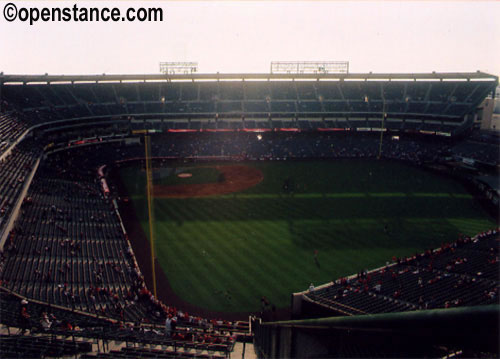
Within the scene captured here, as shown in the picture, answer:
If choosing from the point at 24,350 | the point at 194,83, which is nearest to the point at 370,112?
the point at 194,83

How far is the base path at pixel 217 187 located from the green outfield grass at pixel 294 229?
1.53 m

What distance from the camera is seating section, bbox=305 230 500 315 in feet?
53.3

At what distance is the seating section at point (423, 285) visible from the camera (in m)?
16.2

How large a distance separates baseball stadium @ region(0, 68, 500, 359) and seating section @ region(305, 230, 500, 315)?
14 cm

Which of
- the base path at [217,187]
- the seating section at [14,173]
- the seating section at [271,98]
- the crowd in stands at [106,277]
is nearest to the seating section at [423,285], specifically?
the crowd in stands at [106,277]

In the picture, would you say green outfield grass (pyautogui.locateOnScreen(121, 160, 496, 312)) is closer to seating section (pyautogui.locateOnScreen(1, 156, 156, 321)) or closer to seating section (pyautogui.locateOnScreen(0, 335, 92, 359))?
seating section (pyautogui.locateOnScreen(1, 156, 156, 321))

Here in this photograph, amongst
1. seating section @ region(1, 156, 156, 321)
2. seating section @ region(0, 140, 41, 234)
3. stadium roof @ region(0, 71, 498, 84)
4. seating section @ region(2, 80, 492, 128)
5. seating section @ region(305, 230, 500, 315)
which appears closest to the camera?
seating section @ region(305, 230, 500, 315)

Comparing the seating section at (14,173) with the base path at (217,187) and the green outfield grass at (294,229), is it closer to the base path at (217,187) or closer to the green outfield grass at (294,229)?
the green outfield grass at (294,229)

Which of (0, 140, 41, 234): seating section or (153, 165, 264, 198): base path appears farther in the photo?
(153, 165, 264, 198): base path

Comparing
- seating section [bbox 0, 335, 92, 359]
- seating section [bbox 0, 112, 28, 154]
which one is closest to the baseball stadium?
seating section [bbox 0, 335, 92, 359]

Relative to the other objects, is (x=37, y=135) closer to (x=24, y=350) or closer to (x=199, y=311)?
(x=199, y=311)

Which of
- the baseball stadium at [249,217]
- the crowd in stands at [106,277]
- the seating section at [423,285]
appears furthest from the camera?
the seating section at [423,285]

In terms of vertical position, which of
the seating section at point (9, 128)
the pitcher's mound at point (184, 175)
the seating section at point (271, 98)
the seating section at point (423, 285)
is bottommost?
the seating section at point (423, 285)

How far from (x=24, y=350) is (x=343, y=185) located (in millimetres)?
37032
